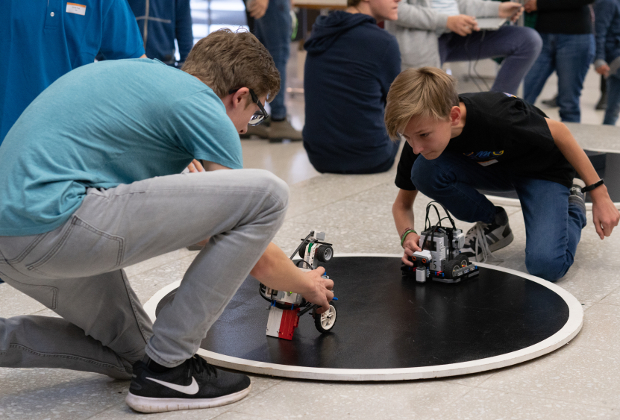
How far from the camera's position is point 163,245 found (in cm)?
167

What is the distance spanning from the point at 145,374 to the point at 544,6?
486cm

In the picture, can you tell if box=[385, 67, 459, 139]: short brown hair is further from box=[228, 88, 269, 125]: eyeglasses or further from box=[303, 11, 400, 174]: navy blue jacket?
box=[303, 11, 400, 174]: navy blue jacket

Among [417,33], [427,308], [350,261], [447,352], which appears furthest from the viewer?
[417,33]

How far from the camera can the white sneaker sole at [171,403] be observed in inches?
68.7

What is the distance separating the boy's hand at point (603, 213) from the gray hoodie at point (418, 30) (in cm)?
249

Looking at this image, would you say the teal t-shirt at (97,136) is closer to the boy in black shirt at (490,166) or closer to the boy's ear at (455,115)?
the boy in black shirt at (490,166)

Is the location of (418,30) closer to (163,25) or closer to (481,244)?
(163,25)

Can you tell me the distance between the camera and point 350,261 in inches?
111

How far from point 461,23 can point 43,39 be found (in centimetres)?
306

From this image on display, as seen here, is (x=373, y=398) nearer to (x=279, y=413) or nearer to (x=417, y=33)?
(x=279, y=413)

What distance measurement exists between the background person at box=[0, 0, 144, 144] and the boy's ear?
1.27m

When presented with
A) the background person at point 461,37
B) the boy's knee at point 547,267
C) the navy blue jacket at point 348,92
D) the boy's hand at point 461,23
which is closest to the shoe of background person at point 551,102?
the background person at point 461,37

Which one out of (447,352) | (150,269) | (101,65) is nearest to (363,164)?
(150,269)

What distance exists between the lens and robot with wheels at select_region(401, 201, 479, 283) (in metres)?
2.54
